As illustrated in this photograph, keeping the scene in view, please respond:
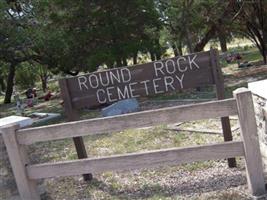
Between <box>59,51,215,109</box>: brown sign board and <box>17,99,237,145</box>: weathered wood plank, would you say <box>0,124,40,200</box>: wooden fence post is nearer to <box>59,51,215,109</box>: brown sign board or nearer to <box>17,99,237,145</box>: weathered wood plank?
<box>17,99,237,145</box>: weathered wood plank

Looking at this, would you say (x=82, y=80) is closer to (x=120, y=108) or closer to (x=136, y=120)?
(x=136, y=120)

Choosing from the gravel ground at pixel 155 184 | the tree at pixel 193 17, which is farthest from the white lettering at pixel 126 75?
the tree at pixel 193 17

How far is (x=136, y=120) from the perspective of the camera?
12.8 ft

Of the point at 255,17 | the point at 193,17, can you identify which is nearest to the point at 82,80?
the point at 193,17

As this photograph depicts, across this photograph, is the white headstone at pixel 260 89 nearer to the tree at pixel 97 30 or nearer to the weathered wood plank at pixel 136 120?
the weathered wood plank at pixel 136 120

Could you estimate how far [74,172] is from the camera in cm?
420

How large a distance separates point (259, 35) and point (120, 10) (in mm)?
7409

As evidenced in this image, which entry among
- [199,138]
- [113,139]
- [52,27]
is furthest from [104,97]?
[52,27]

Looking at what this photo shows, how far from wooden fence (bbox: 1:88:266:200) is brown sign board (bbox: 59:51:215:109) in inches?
32.3

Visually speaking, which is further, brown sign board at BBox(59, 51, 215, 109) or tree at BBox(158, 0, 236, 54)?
tree at BBox(158, 0, 236, 54)

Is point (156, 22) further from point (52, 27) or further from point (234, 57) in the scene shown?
Answer: point (234, 57)

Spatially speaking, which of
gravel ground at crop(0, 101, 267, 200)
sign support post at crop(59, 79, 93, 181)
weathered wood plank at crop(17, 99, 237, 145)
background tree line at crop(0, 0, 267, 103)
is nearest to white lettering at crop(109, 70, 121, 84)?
sign support post at crop(59, 79, 93, 181)

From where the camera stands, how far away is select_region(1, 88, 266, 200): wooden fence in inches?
149

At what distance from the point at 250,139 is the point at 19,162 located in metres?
2.35
